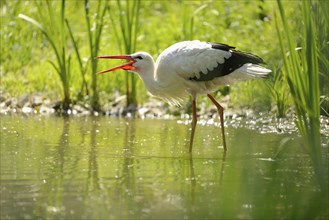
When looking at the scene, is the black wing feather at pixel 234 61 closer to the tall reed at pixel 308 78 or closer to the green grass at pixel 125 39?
the green grass at pixel 125 39

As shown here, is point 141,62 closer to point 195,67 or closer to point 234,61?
point 195,67

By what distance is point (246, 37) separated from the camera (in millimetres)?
12773

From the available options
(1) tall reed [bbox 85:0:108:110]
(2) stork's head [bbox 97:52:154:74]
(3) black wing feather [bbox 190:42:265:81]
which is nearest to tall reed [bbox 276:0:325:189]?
(3) black wing feather [bbox 190:42:265:81]

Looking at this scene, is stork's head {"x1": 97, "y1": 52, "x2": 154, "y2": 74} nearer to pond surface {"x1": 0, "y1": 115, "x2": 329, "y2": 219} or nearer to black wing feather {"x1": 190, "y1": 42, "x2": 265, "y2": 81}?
black wing feather {"x1": 190, "y1": 42, "x2": 265, "y2": 81}

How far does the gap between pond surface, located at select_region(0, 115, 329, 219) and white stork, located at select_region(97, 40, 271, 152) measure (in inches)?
24.1

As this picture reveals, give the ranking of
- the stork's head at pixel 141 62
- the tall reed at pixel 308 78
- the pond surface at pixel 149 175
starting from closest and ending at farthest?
the pond surface at pixel 149 175 → the tall reed at pixel 308 78 → the stork's head at pixel 141 62

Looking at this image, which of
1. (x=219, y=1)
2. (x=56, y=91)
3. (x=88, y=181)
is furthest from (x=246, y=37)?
(x=88, y=181)

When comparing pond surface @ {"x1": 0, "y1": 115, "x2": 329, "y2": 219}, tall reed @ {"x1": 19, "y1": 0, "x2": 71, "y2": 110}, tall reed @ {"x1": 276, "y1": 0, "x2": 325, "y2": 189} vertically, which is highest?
tall reed @ {"x1": 19, "y1": 0, "x2": 71, "y2": 110}

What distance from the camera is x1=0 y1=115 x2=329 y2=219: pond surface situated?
18.6ft

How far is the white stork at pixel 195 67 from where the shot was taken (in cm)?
880

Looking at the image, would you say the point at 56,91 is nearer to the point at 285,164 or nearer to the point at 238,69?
the point at 238,69

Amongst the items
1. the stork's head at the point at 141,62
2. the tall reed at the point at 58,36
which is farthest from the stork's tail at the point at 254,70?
the tall reed at the point at 58,36

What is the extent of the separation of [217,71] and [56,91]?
354 cm

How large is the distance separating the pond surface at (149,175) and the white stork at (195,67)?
0.61 m
